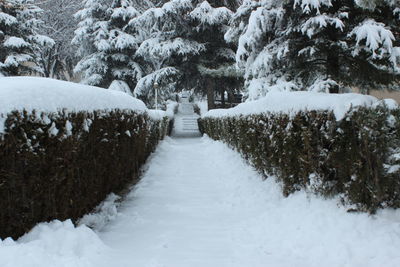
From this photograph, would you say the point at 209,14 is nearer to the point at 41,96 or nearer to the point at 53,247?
the point at 41,96

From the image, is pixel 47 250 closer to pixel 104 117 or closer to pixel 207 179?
pixel 104 117

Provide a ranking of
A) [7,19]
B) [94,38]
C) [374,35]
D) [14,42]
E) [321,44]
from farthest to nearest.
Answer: [94,38]
[7,19]
[14,42]
[321,44]
[374,35]

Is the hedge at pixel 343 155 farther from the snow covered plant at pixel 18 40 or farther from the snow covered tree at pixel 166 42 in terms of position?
the snow covered plant at pixel 18 40

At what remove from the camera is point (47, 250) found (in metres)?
2.94

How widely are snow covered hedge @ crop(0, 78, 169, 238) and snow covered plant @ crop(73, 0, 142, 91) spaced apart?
19.3m

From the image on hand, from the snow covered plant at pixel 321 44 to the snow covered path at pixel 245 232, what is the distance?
532 cm

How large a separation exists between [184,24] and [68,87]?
1899cm

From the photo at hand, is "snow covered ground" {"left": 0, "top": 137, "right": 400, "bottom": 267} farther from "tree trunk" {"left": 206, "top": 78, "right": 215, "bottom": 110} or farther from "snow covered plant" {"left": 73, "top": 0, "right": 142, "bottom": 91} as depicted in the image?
"snow covered plant" {"left": 73, "top": 0, "right": 142, "bottom": 91}

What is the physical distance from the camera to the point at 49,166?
10.6ft

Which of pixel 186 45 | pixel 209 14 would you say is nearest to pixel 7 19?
pixel 186 45

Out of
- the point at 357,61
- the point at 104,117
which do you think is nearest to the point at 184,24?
the point at 357,61

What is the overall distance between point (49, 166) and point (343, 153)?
2979mm

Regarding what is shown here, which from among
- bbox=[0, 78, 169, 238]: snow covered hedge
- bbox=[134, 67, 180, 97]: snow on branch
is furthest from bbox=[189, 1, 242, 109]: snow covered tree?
bbox=[0, 78, 169, 238]: snow covered hedge

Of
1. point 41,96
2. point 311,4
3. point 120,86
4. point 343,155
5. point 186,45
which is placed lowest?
point 343,155
